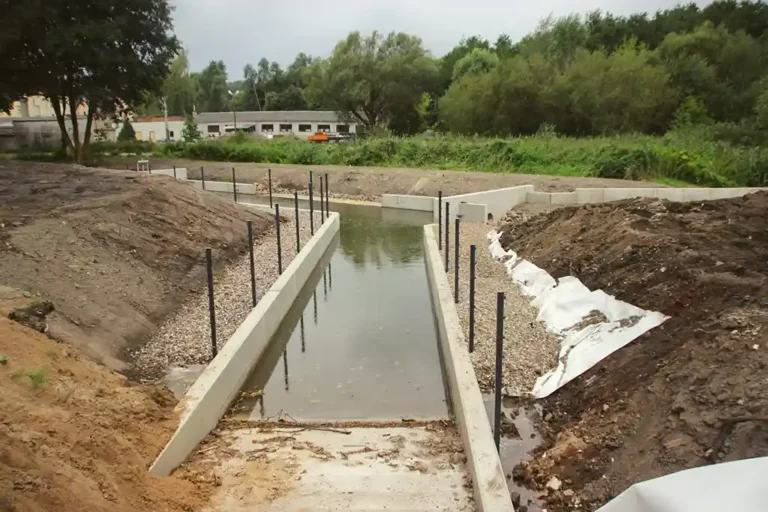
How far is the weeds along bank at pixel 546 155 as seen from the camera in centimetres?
1969

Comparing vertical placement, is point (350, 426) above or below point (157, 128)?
below

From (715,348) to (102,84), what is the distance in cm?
2679

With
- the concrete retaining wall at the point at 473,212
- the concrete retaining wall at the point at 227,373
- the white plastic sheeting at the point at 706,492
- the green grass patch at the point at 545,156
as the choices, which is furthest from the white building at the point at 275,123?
the white plastic sheeting at the point at 706,492

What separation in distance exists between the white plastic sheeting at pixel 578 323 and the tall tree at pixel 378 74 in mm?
40768

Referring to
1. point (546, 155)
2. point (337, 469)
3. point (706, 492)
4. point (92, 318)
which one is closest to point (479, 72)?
point (546, 155)

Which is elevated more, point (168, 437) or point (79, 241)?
point (79, 241)

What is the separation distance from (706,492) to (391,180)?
65.0 feet

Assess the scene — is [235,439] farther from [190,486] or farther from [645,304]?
[645,304]

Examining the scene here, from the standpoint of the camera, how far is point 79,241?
28.4 ft

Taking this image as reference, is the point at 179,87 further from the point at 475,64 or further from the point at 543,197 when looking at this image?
the point at 543,197

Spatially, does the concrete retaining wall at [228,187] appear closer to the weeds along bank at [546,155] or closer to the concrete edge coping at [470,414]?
the weeds along bank at [546,155]

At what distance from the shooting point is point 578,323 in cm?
706

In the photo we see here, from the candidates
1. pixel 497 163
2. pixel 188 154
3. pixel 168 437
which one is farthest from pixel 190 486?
pixel 188 154

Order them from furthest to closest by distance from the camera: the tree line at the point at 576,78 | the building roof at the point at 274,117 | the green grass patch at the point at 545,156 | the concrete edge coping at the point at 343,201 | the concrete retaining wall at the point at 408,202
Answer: the building roof at the point at 274,117
the tree line at the point at 576,78
the concrete edge coping at the point at 343,201
the green grass patch at the point at 545,156
the concrete retaining wall at the point at 408,202
